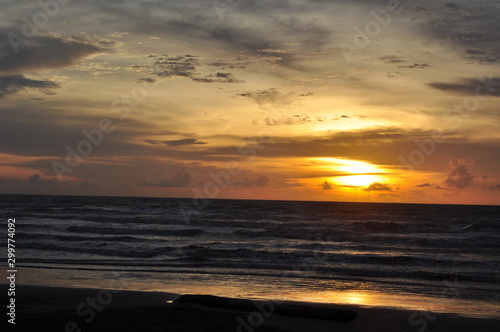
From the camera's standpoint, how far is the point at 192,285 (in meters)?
16.9

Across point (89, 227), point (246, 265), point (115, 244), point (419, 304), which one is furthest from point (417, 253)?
point (89, 227)

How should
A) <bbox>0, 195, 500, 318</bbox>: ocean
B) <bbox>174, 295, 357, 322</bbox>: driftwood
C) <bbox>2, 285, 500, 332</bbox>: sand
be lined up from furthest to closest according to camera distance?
<bbox>0, 195, 500, 318</bbox>: ocean < <bbox>174, 295, 357, 322</bbox>: driftwood < <bbox>2, 285, 500, 332</bbox>: sand

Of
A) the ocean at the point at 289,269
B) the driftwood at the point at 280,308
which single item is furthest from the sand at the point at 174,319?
the ocean at the point at 289,269

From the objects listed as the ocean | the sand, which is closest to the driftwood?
the sand

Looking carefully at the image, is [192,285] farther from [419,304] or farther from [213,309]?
[419,304]

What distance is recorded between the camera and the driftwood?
1130 centimetres

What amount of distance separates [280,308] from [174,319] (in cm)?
246

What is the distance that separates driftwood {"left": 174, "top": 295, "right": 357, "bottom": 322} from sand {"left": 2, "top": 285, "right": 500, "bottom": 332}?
113mm

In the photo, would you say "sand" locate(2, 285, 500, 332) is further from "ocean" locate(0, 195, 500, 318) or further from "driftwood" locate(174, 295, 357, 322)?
"ocean" locate(0, 195, 500, 318)

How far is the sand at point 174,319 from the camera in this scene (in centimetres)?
1034

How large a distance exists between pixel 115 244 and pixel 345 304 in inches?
836

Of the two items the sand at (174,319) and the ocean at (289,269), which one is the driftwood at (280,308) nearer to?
the sand at (174,319)

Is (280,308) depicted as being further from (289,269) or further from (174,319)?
(289,269)

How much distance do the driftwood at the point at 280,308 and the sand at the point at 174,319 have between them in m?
0.11
